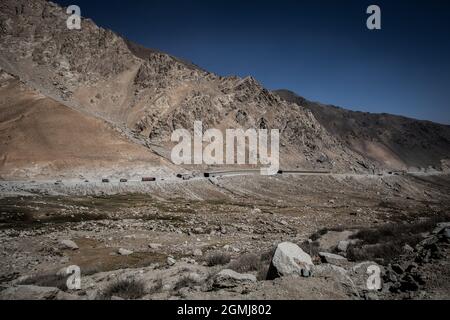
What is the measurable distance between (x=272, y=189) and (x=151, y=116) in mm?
48744

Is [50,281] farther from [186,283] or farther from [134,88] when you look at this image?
[134,88]

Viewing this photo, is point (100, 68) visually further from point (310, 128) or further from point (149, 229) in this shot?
point (149, 229)

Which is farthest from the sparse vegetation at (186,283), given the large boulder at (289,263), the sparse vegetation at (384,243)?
the sparse vegetation at (384,243)

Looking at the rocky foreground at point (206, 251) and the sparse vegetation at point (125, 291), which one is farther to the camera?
the sparse vegetation at point (125, 291)

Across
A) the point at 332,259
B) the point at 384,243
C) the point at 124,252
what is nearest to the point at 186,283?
the point at 332,259

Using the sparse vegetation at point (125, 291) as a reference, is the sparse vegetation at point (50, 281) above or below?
below

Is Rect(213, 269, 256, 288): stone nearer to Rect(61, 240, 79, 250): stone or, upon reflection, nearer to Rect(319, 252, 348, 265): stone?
Rect(319, 252, 348, 265): stone

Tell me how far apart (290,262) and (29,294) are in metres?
7.54

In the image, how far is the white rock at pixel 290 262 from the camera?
10.8m

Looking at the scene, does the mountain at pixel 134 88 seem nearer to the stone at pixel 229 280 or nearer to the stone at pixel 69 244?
the stone at pixel 69 244

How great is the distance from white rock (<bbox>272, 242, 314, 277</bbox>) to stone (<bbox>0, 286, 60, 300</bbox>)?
6553 millimetres

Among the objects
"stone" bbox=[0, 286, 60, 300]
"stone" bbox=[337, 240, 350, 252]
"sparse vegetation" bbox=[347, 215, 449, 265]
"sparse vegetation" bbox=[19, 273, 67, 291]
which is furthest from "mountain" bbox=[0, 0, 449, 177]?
"stone" bbox=[0, 286, 60, 300]

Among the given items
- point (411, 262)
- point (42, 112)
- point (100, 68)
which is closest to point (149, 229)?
point (411, 262)

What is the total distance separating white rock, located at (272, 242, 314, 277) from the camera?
10.8 metres
